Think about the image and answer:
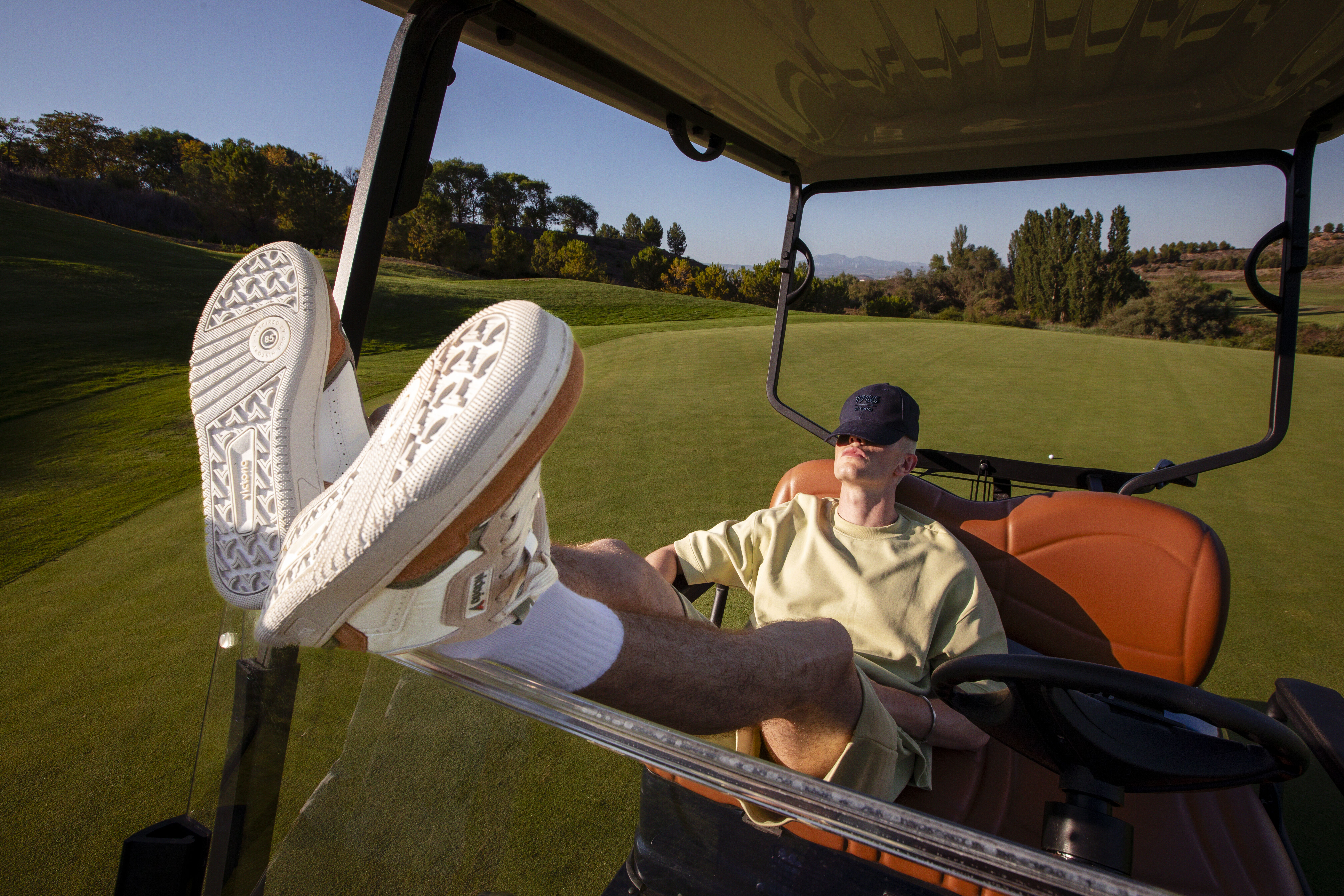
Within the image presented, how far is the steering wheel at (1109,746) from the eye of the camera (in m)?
0.85

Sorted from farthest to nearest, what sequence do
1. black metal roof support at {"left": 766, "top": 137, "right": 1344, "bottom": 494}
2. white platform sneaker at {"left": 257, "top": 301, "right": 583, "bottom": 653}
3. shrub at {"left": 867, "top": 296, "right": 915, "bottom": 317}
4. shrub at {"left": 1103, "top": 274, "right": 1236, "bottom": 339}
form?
1. shrub at {"left": 867, "top": 296, "right": 915, "bottom": 317}
2. shrub at {"left": 1103, "top": 274, "right": 1236, "bottom": 339}
3. black metal roof support at {"left": 766, "top": 137, "right": 1344, "bottom": 494}
4. white platform sneaker at {"left": 257, "top": 301, "right": 583, "bottom": 653}

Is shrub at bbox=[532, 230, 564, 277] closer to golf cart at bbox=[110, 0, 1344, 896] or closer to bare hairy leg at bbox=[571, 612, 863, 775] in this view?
golf cart at bbox=[110, 0, 1344, 896]

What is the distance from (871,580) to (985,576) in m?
0.30

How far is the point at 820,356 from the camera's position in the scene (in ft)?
A: 27.8

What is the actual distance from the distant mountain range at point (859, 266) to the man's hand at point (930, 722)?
1679 millimetres

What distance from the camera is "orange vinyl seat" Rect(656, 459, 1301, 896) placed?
1.12m

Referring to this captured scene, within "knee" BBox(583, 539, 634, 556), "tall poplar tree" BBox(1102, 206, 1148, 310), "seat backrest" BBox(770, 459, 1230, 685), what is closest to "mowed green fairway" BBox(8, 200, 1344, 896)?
"knee" BBox(583, 539, 634, 556)

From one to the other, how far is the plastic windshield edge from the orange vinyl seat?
764 millimetres

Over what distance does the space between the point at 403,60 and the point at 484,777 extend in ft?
3.50

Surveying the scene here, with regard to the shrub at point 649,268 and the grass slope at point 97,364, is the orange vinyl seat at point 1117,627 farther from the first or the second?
the shrub at point 649,268

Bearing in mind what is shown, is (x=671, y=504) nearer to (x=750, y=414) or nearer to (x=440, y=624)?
(x=750, y=414)

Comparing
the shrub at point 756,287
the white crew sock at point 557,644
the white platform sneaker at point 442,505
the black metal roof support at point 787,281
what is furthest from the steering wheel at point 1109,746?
the shrub at point 756,287

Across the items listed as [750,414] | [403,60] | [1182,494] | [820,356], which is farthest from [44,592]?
[820,356]

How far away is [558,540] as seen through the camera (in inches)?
121
